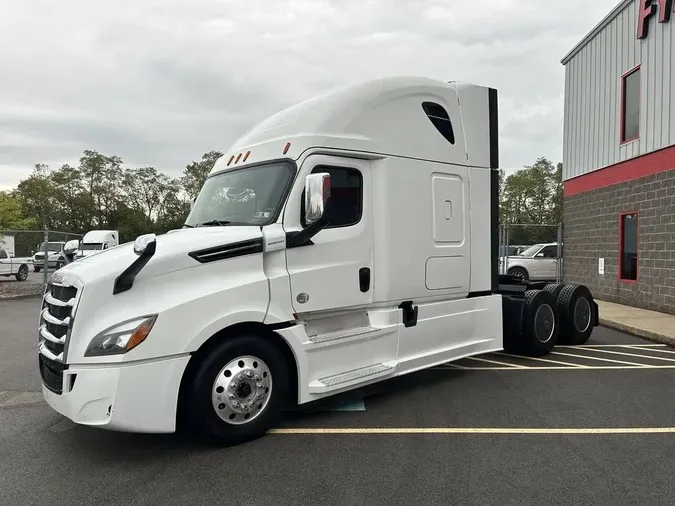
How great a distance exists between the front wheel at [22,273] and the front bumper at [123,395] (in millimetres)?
20899

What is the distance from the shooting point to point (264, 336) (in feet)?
14.3

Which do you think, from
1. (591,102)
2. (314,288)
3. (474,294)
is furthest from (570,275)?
(314,288)

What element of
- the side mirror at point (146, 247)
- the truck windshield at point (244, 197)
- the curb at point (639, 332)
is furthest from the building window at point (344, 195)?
the curb at point (639, 332)

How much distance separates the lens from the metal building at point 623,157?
37.0 feet

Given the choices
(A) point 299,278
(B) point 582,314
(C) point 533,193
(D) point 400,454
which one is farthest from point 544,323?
(C) point 533,193

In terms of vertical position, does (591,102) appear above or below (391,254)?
above

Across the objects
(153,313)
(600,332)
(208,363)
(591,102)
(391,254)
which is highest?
(591,102)

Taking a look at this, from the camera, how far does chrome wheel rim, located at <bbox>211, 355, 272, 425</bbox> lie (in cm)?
401

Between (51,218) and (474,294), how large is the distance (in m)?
66.5

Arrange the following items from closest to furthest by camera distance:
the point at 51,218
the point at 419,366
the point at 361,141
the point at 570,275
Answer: the point at 361,141 < the point at 419,366 < the point at 570,275 < the point at 51,218

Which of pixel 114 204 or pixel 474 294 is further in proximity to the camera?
pixel 114 204

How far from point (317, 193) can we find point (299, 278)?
795mm

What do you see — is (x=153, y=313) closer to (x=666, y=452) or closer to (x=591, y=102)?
(x=666, y=452)

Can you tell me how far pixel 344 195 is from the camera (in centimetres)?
490
